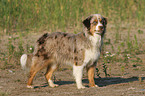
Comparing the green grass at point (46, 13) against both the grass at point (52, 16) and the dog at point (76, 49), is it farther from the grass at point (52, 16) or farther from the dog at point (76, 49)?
the dog at point (76, 49)

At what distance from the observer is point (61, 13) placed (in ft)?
46.6

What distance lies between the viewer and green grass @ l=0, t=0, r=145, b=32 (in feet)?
45.4

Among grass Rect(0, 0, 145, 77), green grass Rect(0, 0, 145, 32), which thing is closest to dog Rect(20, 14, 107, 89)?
grass Rect(0, 0, 145, 77)

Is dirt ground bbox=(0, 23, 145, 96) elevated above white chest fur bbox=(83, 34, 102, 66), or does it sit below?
below

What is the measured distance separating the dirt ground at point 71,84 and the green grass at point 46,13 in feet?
15.9

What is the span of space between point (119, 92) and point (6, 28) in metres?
8.96

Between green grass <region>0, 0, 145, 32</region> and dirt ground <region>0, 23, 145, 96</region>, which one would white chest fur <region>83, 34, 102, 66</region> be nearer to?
dirt ground <region>0, 23, 145, 96</region>

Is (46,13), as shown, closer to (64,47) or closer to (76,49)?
(64,47)

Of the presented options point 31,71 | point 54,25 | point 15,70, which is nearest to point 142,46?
point 54,25

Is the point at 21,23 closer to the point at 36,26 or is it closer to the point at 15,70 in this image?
the point at 36,26

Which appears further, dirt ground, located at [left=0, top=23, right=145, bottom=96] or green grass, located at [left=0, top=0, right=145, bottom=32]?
green grass, located at [left=0, top=0, right=145, bottom=32]

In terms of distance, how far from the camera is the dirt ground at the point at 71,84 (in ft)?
19.8

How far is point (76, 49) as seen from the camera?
266 inches

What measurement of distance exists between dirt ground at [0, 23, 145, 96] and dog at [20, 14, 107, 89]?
41 centimetres
